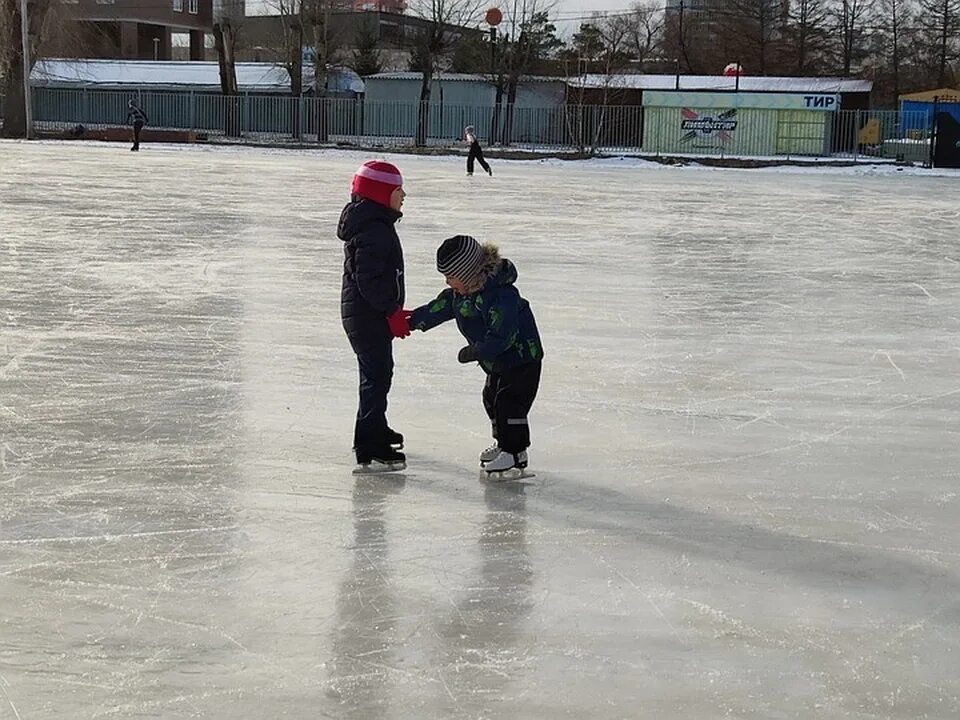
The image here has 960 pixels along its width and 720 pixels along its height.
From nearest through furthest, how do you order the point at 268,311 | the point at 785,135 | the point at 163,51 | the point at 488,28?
the point at 268,311 < the point at 785,135 < the point at 488,28 < the point at 163,51

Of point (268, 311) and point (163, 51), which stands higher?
point (163, 51)

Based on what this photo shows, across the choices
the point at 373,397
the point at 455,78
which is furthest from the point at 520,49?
the point at 373,397

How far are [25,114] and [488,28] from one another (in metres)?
16.5

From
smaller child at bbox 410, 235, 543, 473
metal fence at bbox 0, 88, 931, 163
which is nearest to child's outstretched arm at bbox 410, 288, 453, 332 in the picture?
smaller child at bbox 410, 235, 543, 473

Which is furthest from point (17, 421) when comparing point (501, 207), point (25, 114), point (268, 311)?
point (25, 114)

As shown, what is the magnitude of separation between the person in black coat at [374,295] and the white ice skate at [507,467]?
0.36 meters

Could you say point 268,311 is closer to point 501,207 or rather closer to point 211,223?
point 211,223

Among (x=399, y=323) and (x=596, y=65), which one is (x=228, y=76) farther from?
(x=399, y=323)

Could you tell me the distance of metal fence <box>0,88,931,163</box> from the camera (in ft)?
120

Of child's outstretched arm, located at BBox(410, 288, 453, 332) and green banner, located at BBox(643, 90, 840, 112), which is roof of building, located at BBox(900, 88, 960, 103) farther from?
child's outstretched arm, located at BBox(410, 288, 453, 332)

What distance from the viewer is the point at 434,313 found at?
16.2 ft

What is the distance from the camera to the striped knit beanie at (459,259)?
470cm

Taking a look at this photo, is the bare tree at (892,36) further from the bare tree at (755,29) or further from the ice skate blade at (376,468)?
the ice skate blade at (376,468)

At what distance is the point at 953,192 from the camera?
78.7 feet
